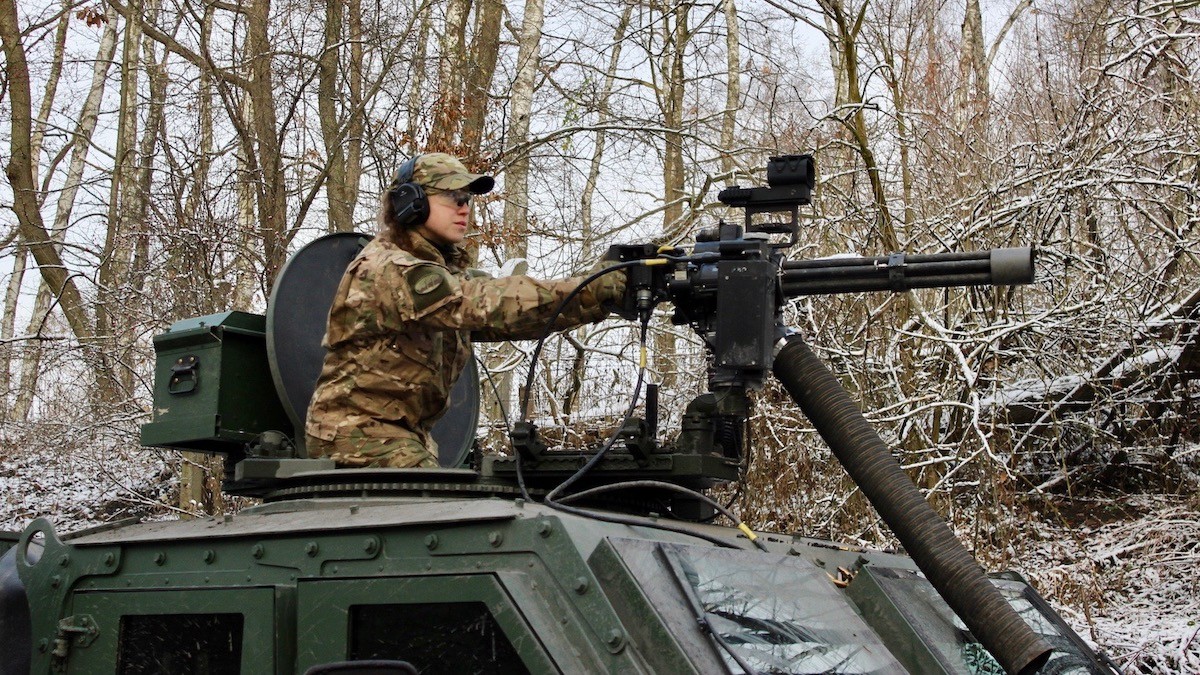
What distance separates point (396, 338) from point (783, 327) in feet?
3.96

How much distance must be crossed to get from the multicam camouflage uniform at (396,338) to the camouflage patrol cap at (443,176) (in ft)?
0.63

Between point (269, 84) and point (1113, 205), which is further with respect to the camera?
point (269, 84)

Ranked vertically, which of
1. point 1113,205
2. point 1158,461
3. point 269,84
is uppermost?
point 269,84

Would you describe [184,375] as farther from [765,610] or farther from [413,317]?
[765,610]

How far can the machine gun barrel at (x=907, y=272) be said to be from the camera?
3.83m

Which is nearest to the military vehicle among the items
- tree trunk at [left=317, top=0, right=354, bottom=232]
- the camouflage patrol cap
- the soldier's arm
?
the soldier's arm

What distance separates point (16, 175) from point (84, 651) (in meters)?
12.4

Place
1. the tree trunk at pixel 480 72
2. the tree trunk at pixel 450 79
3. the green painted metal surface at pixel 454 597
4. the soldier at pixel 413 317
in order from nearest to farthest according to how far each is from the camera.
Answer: the green painted metal surface at pixel 454 597 → the soldier at pixel 413 317 → the tree trunk at pixel 450 79 → the tree trunk at pixel 480 72

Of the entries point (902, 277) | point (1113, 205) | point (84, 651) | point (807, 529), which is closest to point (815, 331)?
point (807, 529)

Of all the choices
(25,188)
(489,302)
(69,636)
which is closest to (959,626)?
(489,302)

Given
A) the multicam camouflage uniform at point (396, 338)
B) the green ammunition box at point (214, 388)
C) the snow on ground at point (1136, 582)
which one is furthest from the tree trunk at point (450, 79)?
the multicam camouflage uniform at point (396, 338)

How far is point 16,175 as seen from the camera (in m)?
14.9

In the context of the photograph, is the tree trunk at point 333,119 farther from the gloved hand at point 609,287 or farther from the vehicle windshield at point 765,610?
the vehicle windshield at point 765,610

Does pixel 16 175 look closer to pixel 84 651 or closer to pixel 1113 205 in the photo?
pixel 1113 205
